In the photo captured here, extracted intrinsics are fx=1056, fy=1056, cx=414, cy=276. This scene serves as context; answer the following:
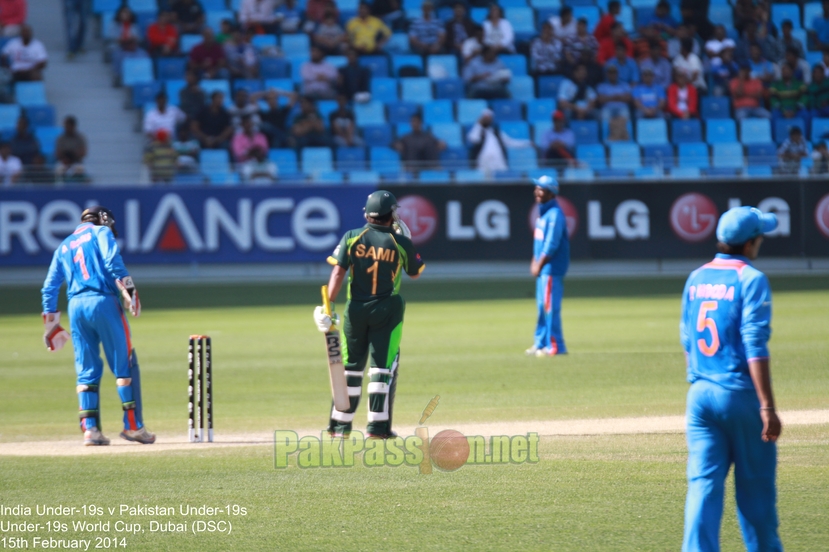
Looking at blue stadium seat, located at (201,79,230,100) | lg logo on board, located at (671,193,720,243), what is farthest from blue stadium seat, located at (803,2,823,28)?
blue stadium seat, located at (201,79,230,100)

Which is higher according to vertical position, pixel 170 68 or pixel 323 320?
pixel 170 68

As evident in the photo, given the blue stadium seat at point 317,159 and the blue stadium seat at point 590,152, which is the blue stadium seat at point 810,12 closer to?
the blue stadium seat at point 590,152

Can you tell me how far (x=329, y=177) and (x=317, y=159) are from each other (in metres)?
1.04

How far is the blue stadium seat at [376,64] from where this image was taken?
29.0m

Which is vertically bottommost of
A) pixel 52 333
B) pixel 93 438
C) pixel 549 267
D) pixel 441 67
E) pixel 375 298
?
pixel 93 438

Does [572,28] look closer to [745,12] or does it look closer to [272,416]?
[745,12]

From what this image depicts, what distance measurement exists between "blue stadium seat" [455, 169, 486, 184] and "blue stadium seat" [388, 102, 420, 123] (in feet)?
10.4

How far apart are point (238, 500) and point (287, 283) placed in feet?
59.9

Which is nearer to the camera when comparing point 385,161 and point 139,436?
point 139,436

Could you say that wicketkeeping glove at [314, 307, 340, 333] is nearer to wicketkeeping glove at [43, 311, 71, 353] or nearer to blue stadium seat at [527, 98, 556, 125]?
wicketkeeping glove at [43, 311, 71, 353]

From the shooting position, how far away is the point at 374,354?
907 centimetres

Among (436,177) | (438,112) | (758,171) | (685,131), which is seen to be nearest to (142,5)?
(438,112)

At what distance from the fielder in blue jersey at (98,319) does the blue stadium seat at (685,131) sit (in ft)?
70.9

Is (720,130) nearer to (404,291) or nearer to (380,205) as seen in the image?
(404,291)
